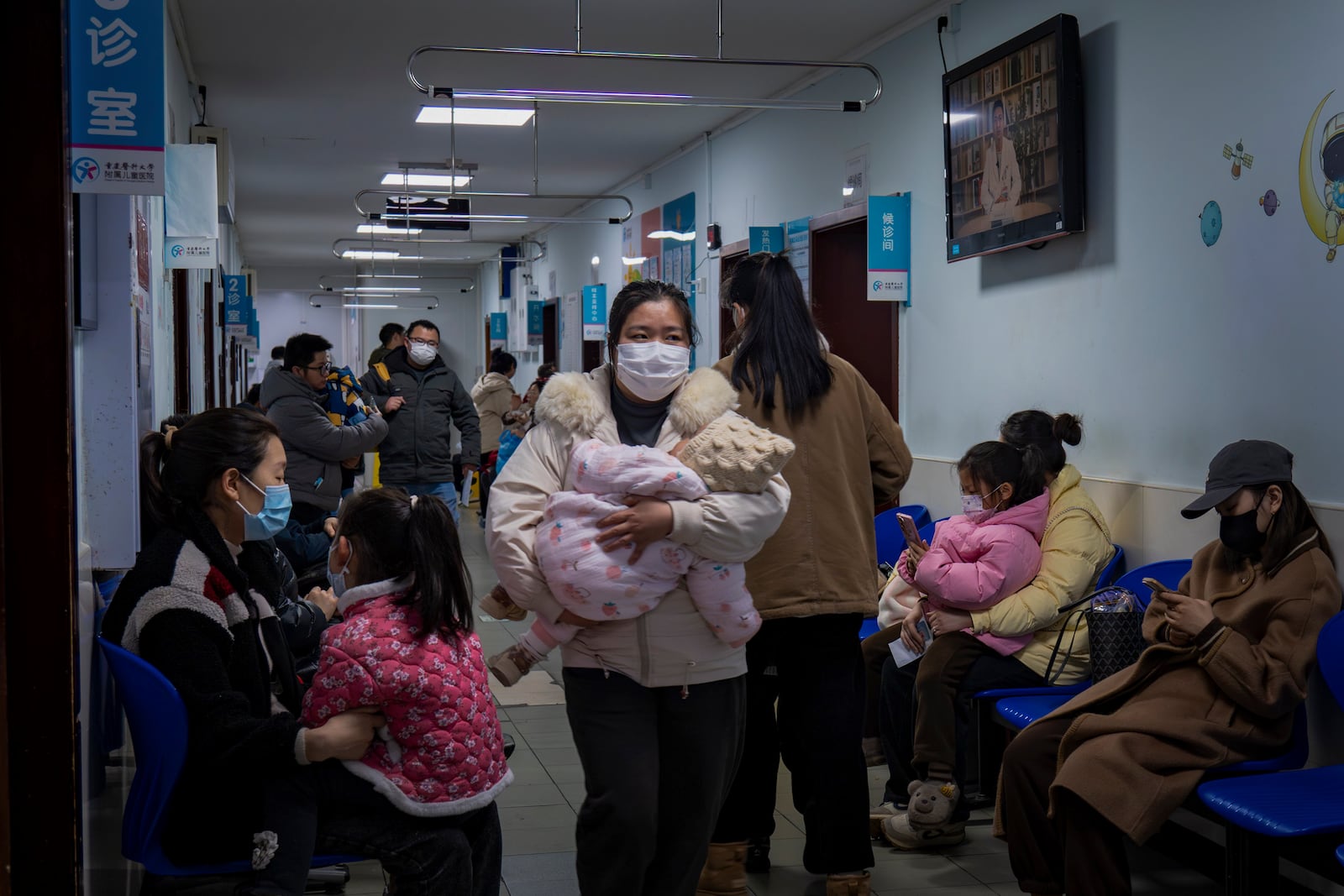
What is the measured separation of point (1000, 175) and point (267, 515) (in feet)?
11.4

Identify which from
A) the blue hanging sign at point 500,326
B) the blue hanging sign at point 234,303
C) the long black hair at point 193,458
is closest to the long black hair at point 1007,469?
the long black hair at point 193,458

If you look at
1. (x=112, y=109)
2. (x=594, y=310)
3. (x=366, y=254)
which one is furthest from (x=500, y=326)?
(x=112, y=109)

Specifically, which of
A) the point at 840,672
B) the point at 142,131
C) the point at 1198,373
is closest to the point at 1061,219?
the point at 1198,373

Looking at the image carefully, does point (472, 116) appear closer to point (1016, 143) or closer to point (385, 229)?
point (1016, 143)

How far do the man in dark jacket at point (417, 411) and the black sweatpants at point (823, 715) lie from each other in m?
4.04

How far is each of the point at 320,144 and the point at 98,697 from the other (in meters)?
8.18

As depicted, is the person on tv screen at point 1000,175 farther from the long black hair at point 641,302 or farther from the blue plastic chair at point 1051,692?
the long black hair at point 641,302

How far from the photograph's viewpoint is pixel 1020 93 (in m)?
4.92

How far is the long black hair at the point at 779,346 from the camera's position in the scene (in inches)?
118

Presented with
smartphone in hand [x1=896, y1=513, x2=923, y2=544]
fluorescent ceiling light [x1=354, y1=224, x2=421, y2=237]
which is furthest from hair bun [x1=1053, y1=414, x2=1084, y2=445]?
fluorescent ceiling light [x1=354, y1=224, x2=421, y2=237]

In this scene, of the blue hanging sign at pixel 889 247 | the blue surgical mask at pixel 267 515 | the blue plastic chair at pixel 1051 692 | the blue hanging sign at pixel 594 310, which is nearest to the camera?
the blue surgical mask at pixel 267 515

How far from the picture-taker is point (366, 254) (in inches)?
734

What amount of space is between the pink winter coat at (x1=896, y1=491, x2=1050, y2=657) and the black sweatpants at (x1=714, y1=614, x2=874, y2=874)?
0.85 metres

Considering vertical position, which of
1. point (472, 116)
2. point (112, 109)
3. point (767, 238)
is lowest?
point (112, 109)
